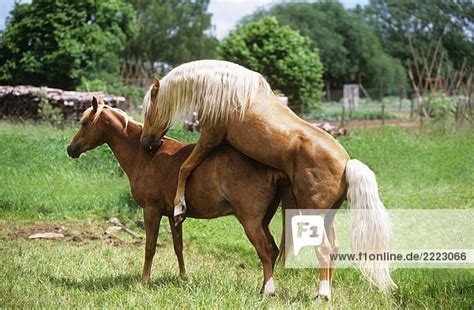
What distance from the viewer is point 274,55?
2261cm

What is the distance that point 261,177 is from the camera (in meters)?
4.95

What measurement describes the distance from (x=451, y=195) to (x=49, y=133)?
572 cm

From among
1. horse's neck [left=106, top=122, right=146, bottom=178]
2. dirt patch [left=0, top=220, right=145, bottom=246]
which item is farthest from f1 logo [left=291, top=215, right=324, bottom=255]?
dirt patch [left=0, top=220, right=145, bottom=246]

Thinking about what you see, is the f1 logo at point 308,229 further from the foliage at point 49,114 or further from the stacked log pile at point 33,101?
the foliage at point 49,114

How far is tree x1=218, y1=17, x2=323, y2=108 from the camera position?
2252 centimetres

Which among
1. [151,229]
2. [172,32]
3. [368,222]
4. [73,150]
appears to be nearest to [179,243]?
[151,229]

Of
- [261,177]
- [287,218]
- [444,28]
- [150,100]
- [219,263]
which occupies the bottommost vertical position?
[219,263]

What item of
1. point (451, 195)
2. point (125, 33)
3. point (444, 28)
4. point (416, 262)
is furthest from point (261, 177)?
point (444, 28)

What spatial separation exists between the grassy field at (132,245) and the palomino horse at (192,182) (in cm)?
41

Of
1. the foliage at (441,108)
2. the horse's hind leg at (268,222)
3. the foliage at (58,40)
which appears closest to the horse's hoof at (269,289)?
the horse's hind leg at (268,222)

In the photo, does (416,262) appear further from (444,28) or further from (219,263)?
(444,28)

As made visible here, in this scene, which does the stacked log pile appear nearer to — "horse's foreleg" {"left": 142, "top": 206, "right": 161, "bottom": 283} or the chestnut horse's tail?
"horse's foreleg" {"left": 142, "top": 206, "right": 161, "bottom": 283}

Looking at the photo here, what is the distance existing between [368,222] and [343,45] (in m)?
43.3

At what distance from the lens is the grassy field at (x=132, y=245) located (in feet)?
16.0
